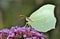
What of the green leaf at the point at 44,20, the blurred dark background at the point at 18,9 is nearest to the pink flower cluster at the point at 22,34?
the green leaf at the point at 44,20

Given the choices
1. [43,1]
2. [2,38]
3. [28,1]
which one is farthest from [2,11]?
[2,38]

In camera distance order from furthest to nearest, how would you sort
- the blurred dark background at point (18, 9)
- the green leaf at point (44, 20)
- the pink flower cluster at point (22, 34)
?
the blurred dark background at point (18, 9) < the green leaf at point (44, 20) < the pink flower cluster at point (22, 34)

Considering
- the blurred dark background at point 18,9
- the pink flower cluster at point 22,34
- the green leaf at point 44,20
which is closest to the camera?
the pink flower cluster at point 22,34

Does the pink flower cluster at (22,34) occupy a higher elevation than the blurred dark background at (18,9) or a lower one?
higher

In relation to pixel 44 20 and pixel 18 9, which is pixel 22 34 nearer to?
pixel 44 20

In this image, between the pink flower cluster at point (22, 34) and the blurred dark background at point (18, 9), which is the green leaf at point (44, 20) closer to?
the pink flower cluster at point (22, 34)

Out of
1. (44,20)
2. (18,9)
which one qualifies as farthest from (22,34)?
(18,9)

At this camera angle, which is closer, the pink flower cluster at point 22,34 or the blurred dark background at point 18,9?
the pink flower cluster at point 22,34
